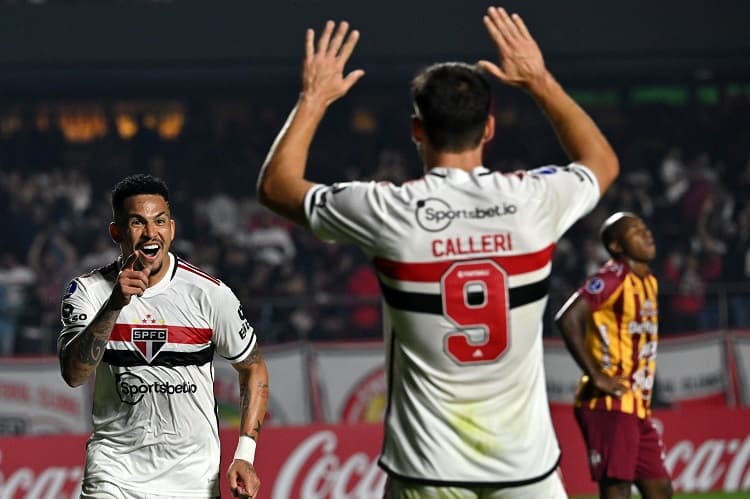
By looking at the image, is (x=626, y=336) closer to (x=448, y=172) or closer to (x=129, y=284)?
(x=129, y=284)

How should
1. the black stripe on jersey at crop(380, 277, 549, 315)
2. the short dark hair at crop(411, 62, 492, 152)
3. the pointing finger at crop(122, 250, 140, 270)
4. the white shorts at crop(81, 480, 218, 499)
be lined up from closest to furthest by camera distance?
the short dark hair at crop(411, 62, 492, 152), the black stripe on jersey at crop(380, 277, 549, 315), the pointing finger at crop(122, 250, 140, 270), the white shorts at crop(81, 480, 218, 499)

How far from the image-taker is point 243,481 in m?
5.61

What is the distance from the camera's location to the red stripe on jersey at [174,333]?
19.2ft

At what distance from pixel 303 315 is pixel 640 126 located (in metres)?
9.07

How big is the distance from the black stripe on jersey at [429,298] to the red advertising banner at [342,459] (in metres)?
7.66

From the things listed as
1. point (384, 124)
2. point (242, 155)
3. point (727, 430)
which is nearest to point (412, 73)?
point (384, 124)

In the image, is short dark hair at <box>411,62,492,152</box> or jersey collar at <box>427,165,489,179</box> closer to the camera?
short dark hair at <box>411,62,492,152</box>

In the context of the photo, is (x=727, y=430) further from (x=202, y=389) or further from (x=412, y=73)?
(x=412, y=73)

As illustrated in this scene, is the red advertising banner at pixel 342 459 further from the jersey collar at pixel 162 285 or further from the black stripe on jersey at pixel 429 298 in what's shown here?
the black stripe on jersey at pixel 429 298

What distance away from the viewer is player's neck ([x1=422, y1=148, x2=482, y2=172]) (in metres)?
4.15

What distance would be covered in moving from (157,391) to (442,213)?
2.07 meters

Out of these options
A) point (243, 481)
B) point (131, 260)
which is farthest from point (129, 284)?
point (243, 481)

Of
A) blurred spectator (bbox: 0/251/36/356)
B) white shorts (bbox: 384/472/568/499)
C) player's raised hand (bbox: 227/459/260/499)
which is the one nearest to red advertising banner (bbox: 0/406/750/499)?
blurred spectator (bbox: 0/251/36/356)

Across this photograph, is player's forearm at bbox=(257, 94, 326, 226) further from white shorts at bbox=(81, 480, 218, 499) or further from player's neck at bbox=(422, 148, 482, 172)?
white shorts at bbox=(81, 480, 218, 499)
